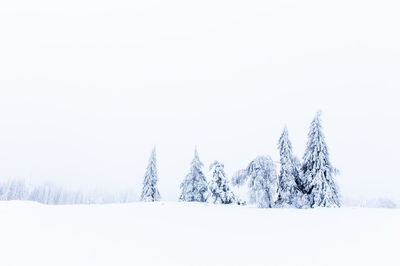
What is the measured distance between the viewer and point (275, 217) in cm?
1488

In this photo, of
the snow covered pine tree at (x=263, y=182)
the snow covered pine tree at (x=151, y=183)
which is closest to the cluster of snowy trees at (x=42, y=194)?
the snow covered pine tree at (x=151, y=183)

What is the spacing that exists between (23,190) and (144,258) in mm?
118883

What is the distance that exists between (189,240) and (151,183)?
119 ft

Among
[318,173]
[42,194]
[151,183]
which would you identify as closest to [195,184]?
[151,183]

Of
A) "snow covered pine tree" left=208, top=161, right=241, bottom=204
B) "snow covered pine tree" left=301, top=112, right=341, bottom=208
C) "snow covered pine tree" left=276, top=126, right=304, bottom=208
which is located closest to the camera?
"snow covered pine tree" left=301, top=112, right=341, bottom=208

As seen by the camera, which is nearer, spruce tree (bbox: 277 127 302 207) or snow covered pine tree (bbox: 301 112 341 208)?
snow covered pine tree (bbox: 301 112 341 208)

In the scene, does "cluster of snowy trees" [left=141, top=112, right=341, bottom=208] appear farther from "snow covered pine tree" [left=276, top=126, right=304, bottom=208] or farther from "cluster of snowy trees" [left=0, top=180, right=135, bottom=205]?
"cluster of snowy trees" [left=0, top=180, right=135, bottom=205]

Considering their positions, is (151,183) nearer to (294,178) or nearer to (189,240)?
(294,178)

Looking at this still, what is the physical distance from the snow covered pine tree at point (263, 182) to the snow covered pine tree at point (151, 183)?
2512 cm

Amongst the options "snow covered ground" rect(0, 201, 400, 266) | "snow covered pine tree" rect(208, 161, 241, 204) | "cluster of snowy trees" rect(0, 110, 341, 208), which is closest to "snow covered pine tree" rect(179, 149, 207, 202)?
"snow covered pine tree" rect(208, 161, 241, 204)

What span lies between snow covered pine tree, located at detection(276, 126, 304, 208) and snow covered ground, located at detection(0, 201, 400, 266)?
29.3 ft

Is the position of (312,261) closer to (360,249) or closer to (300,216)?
(360,249)

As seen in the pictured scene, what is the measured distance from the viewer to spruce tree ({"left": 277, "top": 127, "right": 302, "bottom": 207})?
74.1 feet

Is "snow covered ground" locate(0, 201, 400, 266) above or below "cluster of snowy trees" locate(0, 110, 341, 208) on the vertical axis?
below
